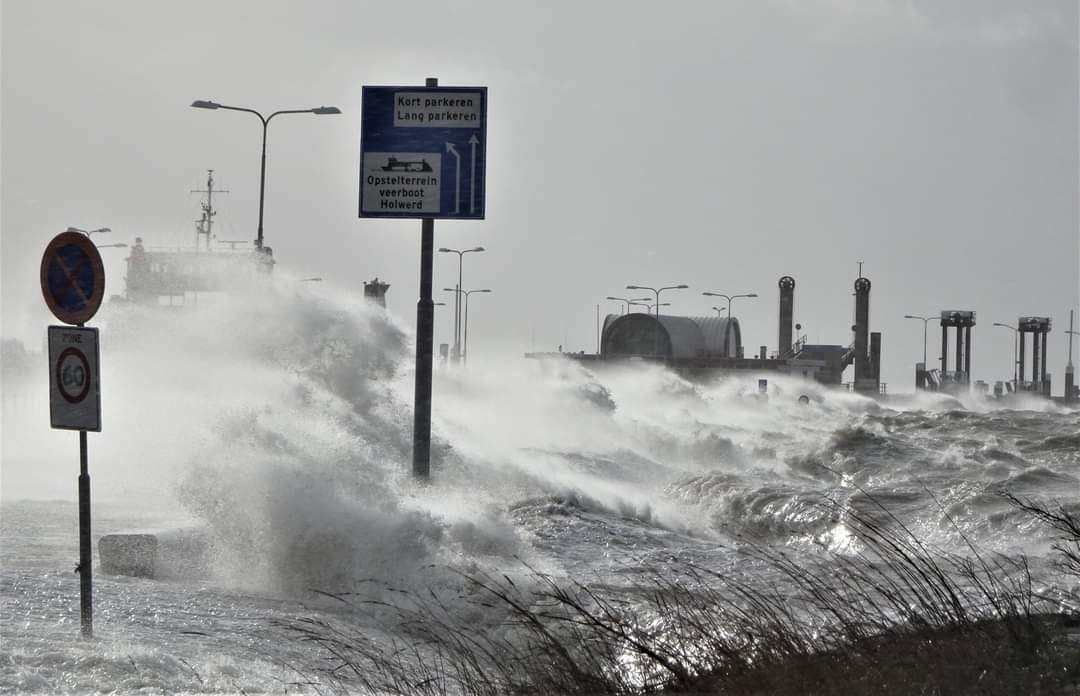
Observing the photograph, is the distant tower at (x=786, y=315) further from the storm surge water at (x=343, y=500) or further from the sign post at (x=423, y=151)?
the sign post at (x=423, y=151)

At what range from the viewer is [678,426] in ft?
139

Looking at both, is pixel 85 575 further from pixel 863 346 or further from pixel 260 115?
pixel 863 346

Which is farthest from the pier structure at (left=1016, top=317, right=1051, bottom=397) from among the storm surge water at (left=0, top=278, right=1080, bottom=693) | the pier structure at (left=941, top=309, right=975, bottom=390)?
the storm surge water at (left=0, top=278, right=1080, bottom=693)

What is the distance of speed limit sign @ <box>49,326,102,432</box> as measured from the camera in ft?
28.1

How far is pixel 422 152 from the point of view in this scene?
47.5 ft

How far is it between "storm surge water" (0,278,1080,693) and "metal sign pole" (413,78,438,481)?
1.83ft

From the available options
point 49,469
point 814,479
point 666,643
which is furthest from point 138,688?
point 814,479

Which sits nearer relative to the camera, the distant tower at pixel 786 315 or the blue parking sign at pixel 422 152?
the blue parking sign at pixel 422 152

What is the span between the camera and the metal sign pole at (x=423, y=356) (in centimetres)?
1489

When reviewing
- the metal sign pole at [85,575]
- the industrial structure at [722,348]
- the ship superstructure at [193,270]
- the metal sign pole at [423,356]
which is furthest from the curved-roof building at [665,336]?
the metal sign pole at [85,575]

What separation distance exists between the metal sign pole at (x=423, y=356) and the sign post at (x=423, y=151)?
478 millimetres

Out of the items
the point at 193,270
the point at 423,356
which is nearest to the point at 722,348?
the point at 193,270

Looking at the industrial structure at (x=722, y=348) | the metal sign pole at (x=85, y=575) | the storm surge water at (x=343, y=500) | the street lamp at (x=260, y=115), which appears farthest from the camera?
the industrial structure at (x=722, y=348)

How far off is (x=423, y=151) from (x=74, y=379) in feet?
21.5
